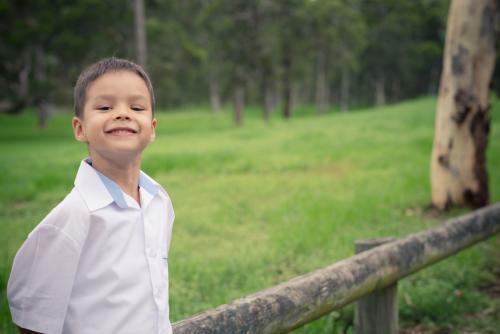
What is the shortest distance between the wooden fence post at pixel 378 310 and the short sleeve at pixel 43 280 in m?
2.19

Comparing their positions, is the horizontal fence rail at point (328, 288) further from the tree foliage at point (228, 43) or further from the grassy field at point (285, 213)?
the tree foliage at point (228, 43)

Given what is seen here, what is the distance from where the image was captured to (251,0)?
30953 millimetres

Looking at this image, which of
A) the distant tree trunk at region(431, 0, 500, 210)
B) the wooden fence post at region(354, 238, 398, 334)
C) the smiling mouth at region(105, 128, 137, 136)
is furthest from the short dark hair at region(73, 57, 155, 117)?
the distant tree trunk at region(431, 0, 500, 210)

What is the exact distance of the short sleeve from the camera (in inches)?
57.6

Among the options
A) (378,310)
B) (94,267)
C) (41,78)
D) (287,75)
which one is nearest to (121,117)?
(94,267)

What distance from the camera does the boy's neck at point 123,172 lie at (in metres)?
1.72

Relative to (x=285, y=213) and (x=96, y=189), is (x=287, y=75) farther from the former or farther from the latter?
(x=96, y=189)

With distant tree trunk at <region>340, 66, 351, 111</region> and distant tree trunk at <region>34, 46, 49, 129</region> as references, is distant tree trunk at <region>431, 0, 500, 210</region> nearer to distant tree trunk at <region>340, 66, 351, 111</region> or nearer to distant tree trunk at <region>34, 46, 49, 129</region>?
distant tree trunk at <region>34, 46, 49, 129</region>

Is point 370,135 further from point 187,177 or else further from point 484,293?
point 484,293

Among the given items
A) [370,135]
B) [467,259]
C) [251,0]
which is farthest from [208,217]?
[251,0]

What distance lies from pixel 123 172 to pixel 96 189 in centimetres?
16

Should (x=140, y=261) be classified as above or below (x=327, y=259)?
above

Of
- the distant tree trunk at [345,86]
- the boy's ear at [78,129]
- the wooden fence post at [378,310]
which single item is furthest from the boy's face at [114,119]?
the distant tree trunk at [345,86]

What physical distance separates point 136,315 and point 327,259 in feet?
12.0
